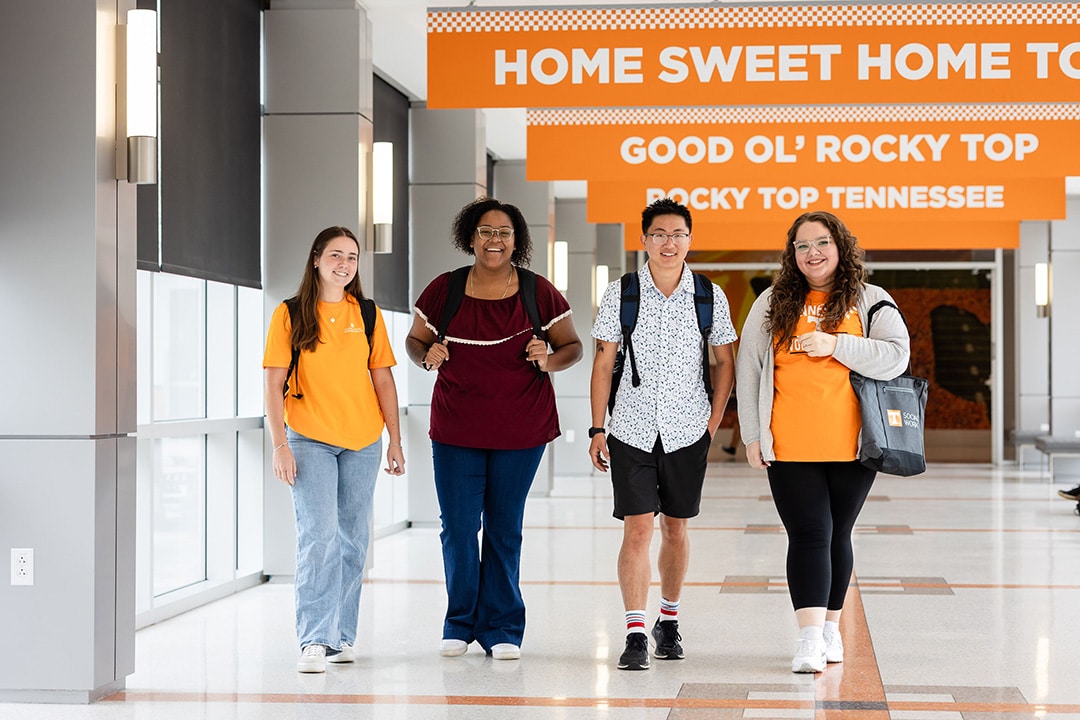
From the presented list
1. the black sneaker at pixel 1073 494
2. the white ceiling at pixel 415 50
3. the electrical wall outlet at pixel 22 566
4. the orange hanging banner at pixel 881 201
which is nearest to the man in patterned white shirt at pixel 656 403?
the electrical wall outlet at pixel 22 566

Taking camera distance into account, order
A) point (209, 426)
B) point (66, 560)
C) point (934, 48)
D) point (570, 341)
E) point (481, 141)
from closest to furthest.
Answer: point (66, 560) → point (570, 341) → point (934, 48) → point (209, 426) → point (481, 141)

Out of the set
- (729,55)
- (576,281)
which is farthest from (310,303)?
(576,281)

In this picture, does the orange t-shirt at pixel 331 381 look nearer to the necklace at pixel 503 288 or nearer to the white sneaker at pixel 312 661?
the necklace at pixel 503 288

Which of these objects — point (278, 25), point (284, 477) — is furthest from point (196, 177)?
point (284, 477)

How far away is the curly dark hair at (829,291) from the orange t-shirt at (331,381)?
4.35ft

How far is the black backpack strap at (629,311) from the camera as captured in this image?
4.50 m

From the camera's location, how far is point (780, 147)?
7.78 metres

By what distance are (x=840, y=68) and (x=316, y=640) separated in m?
3.13

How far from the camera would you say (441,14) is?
19.1 ft

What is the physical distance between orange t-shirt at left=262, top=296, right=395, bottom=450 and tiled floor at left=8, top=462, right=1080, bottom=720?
2.57ft

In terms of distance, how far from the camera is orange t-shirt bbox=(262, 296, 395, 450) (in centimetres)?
448

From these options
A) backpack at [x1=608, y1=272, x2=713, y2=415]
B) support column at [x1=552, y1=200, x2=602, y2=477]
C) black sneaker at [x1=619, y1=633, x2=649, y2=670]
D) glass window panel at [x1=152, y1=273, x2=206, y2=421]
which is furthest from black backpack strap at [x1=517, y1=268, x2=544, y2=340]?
support column at [x1=552, y1=200, x2=602, y2=477]

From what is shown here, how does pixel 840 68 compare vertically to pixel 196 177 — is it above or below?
above

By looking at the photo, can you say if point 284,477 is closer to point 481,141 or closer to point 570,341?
point 570,341
